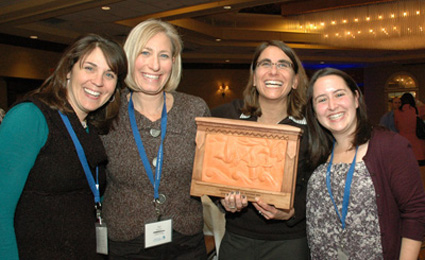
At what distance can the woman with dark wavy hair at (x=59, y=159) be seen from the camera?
5.00 ft

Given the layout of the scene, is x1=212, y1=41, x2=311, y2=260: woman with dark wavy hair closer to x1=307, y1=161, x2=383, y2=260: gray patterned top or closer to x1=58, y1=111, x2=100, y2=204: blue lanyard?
x1=307, y1=161, x2=383, y2=260: gray patterned top

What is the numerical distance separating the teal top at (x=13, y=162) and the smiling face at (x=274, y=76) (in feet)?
4.15

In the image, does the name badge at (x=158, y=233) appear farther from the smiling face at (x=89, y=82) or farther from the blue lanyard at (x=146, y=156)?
the smiling face at (x=89, y=82)

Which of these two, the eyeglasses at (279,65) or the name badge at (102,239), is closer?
the name badge at (102,239)

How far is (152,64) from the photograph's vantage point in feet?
6.51

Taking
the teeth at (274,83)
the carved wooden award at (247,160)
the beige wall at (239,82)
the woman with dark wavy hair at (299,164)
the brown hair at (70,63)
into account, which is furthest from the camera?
the beige wall at (239,82)

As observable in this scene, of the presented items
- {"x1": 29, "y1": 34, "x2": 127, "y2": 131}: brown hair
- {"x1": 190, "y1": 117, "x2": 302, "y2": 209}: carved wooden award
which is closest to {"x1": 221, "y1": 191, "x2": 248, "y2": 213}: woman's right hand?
{"x1": 190, "y1": 117, "x2": 302, "y2": 209}: carved wooden award

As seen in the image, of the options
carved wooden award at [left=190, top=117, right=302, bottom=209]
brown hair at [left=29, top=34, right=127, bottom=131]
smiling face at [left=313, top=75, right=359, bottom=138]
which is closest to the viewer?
brown hair at [left=29, top=34, right=127, bottom=131]

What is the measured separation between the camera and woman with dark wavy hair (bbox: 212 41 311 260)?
210 centimetres

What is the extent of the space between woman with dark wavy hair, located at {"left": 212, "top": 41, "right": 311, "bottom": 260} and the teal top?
94cm

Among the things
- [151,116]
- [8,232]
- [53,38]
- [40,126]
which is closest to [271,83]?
[151,116]

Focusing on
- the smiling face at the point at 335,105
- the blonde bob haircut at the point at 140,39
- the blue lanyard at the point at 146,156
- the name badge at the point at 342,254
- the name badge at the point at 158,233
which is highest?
the blonde bob haircut at the point at 140,39

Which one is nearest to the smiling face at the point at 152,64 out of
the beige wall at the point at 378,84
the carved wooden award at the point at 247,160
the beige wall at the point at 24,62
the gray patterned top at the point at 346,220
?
the carved wooden award at the point at 247,160

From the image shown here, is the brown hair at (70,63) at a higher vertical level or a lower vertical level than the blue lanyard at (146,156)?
higher
